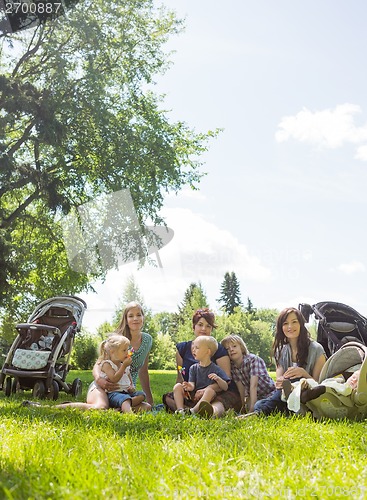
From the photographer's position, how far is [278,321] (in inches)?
216

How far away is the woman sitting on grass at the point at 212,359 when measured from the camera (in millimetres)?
5336

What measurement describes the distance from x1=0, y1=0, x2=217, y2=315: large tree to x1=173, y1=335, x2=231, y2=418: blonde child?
947 centimetres

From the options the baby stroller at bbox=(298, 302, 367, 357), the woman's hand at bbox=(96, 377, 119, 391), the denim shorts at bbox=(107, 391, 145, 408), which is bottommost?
the denim shorts at bbox=(107, 391, 145, 408)

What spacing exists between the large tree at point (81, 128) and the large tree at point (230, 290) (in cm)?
3718

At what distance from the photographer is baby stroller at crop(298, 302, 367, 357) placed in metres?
6.33

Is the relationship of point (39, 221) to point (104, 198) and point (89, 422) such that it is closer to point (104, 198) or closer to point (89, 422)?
point (104, 198)

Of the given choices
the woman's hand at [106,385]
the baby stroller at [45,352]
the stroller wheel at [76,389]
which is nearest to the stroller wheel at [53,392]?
the baby stroller at [45,352]

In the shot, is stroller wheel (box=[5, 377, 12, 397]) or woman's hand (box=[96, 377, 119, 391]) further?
stroller wheel (box=[5, 377, 12, 397])

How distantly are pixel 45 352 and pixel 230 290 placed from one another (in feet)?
161

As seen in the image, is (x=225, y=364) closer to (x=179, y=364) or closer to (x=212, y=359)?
(x=212, y=359)

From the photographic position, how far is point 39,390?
269 inches

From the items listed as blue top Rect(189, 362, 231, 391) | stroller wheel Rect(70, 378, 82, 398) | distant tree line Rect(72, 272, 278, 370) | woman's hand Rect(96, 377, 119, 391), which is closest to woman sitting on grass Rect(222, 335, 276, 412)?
→ blue top Rect(189, 362, 231, 391)

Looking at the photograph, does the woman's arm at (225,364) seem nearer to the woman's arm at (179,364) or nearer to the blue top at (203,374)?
the blue top at (203,374)

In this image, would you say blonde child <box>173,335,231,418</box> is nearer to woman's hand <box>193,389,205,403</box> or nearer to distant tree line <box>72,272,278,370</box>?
woman's hand <box>193,389,205,403</box>
